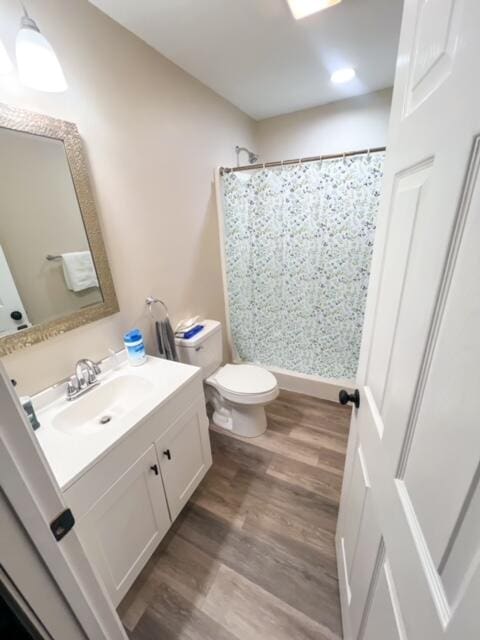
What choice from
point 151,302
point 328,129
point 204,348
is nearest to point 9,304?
point 151,302

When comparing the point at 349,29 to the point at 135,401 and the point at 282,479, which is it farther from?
the point at 282,479

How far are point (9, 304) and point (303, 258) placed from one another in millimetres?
1693

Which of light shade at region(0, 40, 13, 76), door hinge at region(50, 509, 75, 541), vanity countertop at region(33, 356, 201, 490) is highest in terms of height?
light shade at region(0, 40, 13, 76)

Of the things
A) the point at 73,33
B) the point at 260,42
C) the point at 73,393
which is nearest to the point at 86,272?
the point at 73,393

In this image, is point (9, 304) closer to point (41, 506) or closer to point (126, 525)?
point (41, 506)

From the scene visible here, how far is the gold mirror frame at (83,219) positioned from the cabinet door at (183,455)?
0.64 metres

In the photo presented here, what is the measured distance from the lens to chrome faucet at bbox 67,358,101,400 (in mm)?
1148

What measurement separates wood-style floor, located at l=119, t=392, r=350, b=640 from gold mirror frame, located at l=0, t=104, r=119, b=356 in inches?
45.0

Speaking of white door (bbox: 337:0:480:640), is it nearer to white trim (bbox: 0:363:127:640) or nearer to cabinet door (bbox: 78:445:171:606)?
white trim (bbox: 0:363:127:640)

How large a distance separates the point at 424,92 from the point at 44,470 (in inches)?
37.4

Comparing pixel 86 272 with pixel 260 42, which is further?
pixel 260 42

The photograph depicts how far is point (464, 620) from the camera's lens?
0.31 metres

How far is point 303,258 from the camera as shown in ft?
6.37

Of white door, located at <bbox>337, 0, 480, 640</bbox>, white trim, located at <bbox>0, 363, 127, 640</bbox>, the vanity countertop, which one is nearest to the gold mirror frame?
the vanity countertop
